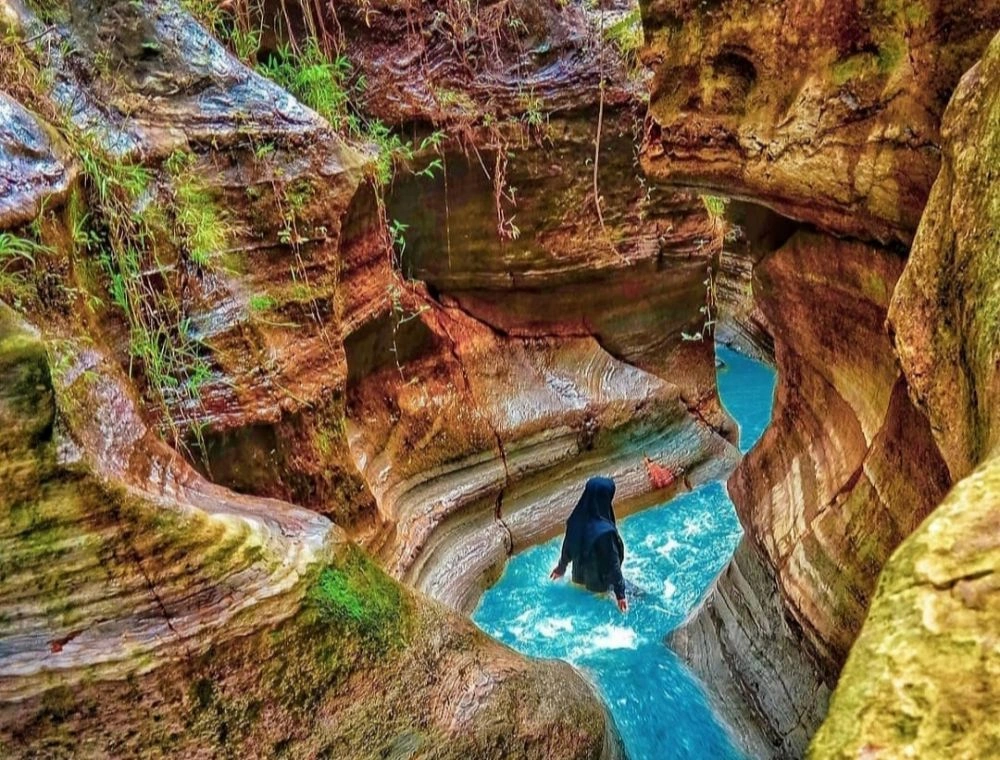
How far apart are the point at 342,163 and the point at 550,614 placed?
3826 mm

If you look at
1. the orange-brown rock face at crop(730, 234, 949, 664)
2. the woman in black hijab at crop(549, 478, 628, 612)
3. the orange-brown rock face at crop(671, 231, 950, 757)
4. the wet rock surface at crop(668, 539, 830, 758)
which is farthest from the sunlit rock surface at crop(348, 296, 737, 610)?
the orange-brown rock face at crop(730, 234, 949, 664)

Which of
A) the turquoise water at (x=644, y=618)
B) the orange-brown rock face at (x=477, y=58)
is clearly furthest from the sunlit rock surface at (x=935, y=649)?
the orange-brown rock face at (x=477, y=58)

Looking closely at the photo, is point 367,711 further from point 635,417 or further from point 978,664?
point 635,417

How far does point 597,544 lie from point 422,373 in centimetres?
241

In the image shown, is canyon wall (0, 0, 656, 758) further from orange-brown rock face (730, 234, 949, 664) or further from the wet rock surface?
orange-brown rock face (730, 234, 949, 664)

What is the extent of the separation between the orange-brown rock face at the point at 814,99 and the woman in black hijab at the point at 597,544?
2670mm

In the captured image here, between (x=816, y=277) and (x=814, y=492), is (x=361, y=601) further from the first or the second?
(x=816, y=277)

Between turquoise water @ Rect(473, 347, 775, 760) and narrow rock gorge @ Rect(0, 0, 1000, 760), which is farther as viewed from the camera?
turquoise water @ Rect(473, 347, 775, 760)

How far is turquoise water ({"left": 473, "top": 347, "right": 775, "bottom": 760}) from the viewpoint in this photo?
4895mm

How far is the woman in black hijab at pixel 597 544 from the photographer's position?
19.8 ft

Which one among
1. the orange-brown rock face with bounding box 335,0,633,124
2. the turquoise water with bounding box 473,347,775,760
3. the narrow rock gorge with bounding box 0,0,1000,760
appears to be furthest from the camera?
the orange-brown rock face with bounding box 335,0,633,124

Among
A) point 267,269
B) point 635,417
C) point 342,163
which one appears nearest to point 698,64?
point 342,163

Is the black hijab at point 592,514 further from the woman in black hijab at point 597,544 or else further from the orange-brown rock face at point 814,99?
the orange-brown rock face at point 814,99

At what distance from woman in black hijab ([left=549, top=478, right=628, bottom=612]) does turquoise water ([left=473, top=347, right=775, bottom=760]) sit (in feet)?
0.56
